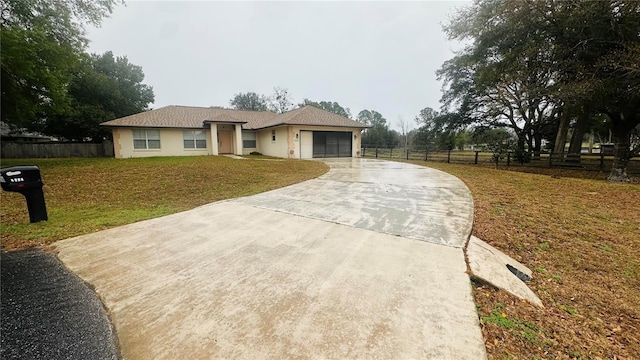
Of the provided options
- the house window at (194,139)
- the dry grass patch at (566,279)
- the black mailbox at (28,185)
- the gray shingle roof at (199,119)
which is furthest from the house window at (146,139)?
the dry grass patch at (566,279)

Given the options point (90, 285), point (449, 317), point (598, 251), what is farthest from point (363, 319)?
point (598, 251)

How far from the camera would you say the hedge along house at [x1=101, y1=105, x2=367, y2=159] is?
17469 millimetres

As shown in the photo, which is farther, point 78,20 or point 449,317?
point 78,20

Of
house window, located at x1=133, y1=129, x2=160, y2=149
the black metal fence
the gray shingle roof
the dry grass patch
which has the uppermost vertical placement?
the gray shingle roof

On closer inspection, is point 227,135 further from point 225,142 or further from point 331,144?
point 331,144

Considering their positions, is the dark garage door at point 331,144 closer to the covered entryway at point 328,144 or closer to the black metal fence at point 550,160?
the covered entryway at point 328,144

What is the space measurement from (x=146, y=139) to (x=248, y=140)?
7166mm

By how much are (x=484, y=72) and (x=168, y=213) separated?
1485 cm

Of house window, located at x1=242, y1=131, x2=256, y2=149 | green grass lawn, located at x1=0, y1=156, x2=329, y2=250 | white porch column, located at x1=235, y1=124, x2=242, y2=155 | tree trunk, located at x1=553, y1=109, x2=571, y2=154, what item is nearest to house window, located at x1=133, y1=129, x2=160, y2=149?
white porch column, located at x1=235, y1=124, x2=242, y2=155

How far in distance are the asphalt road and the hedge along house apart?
1576 centimetres

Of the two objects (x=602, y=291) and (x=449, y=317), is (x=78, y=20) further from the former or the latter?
(x=602, y=291)

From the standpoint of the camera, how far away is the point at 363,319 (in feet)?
6.55

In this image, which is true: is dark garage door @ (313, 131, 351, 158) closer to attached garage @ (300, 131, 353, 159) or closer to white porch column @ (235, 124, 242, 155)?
attached garage @ (300, 131, 353, 159)

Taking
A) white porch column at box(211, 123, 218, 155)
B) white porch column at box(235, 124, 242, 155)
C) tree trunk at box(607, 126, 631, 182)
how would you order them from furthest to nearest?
white porch column at box(235, 124, 242, 155), white porch column at box(211, 123, 218, 155), tree trunk at box(607, 126, 631, 182)
